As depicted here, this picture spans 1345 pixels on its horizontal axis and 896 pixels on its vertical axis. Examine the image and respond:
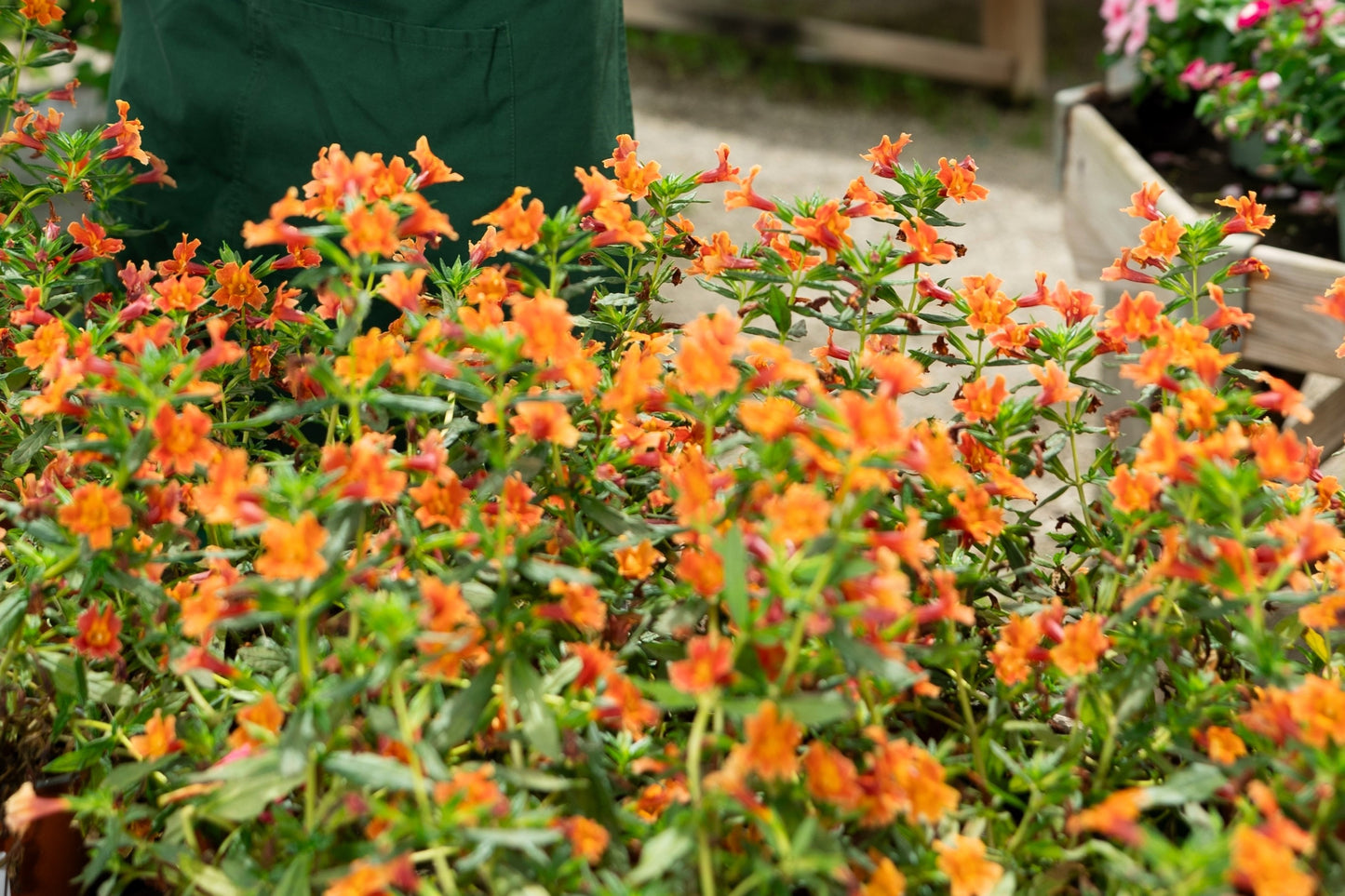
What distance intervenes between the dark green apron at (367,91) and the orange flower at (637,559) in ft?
2.77

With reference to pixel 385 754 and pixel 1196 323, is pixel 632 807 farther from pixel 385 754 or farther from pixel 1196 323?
pixel 1196 323

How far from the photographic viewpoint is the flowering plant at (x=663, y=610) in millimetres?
587

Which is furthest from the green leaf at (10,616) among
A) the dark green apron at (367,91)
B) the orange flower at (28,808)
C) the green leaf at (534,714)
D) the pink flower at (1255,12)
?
the pink flower at (1255,12)

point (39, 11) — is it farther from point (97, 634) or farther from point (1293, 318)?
point (1293, 318)

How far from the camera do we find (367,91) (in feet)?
4.57

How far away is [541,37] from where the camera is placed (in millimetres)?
1397

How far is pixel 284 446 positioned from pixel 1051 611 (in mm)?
770

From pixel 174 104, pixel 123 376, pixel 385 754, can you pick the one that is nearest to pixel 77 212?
pixel 174 104

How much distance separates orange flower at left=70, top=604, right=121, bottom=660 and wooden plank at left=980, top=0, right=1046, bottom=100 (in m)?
4.56

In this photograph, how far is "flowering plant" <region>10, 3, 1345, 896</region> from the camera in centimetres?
59

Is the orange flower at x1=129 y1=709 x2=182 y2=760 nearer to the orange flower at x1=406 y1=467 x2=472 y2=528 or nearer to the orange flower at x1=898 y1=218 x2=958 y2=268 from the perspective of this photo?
the orange flower at x1=406 y1=467 x2=472 y2=528

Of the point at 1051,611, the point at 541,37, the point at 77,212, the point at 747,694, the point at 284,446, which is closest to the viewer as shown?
the point at 747,694

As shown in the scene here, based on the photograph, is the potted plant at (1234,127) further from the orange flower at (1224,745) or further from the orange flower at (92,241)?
the orange flower at (92,241)

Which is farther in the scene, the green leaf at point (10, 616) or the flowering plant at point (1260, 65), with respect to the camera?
the flowering plant at point (1260, 65)
